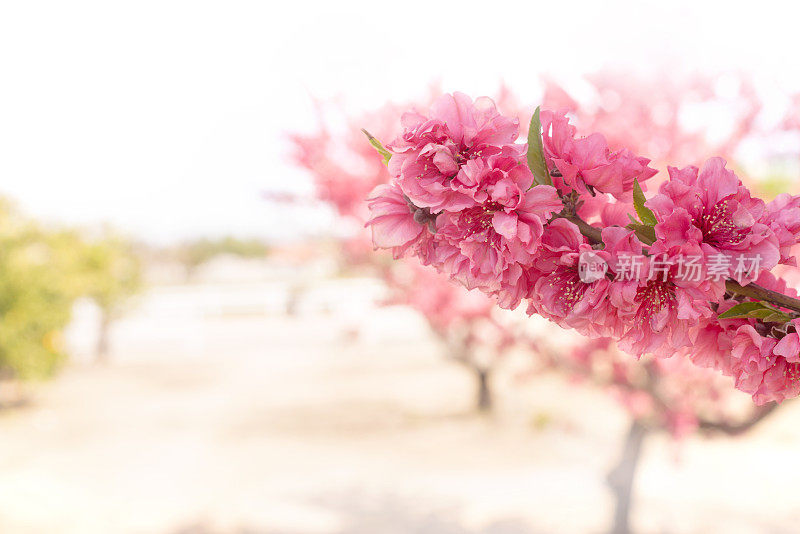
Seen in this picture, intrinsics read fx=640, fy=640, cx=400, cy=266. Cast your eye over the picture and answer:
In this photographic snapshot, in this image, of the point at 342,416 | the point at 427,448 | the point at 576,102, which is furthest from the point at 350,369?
the point at 576,102

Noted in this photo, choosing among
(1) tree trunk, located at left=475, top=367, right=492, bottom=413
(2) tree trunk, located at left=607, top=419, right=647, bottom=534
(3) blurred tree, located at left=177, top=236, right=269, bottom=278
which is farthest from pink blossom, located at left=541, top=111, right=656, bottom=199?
(3) blurred tree, located at left=177, top=236, right=269, bottom=278

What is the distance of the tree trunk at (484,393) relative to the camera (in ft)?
16.1

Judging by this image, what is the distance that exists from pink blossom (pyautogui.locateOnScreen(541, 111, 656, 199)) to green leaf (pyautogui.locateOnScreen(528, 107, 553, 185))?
14 mm

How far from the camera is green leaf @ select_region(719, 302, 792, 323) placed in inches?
19.8

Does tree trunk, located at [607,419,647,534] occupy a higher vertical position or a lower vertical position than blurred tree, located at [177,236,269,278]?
lower

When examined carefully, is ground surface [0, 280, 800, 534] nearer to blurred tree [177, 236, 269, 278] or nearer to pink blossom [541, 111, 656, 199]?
pink blossom [541, 111, 656, 199]

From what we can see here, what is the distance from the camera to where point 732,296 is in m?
0.53

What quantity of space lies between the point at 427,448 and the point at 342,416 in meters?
1.01

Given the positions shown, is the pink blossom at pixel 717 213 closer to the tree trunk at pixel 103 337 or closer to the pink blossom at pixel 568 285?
the pink blossom at pixel 568 285

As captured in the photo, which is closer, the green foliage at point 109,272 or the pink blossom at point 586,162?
the pink blossom at point 586,162

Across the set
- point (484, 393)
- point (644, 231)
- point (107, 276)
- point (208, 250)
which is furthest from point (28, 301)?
point (208, 250)

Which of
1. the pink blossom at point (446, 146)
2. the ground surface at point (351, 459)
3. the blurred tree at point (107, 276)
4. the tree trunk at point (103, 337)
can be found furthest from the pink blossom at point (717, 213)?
the tree trunk at point (103, 337)

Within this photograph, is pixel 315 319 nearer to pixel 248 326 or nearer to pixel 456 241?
pixel 248 326

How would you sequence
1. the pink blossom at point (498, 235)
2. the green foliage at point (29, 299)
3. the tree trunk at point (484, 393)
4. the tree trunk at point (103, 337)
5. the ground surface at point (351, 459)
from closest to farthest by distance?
the pink blossom at point (498, 235) < the ground surface at point (351, 459) < the tree trunk at point (484, 393) < the green foliage at point (29, 299) < the tree trunk at point (103, 337)
